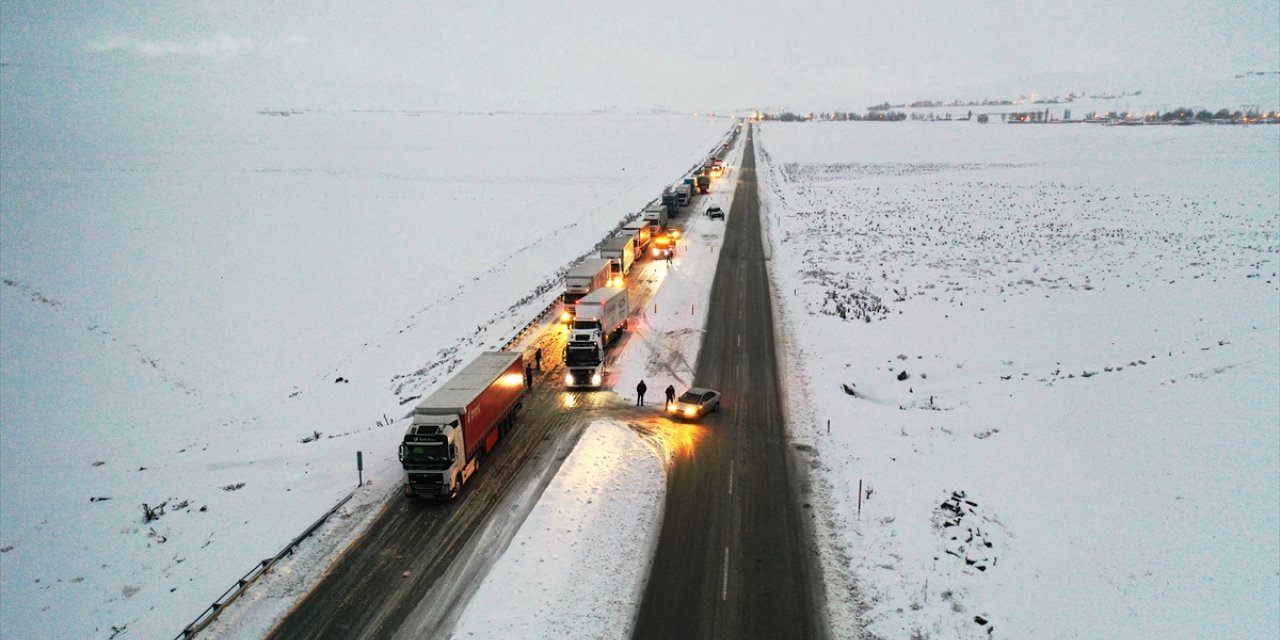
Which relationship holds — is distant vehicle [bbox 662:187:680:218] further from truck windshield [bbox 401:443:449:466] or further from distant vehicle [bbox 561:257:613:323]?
truck windshield [bbox 401:443:449:466]

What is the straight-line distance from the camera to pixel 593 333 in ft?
109

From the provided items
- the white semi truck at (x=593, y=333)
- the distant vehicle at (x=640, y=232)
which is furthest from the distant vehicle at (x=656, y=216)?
the white semi truck at (x=593, y=333)

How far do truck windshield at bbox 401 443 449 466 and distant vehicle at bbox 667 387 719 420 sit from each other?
10570mm

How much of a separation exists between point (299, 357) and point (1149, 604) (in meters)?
48.4

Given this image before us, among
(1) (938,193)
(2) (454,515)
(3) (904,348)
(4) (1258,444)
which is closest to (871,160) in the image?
(1) (938,193)

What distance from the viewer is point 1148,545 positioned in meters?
17.9

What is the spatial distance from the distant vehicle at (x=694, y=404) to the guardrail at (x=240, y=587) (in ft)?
44.6

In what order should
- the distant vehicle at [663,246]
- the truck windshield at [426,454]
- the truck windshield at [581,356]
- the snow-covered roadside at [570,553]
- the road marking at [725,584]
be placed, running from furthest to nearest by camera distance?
the distant vehicle at [663,246]
the truck windshield at [581,356]
the truck windshield at [426,454]
the road marking at [725,584]
the snow-covered roadside at [570,553]

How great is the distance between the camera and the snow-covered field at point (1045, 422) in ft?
55.0

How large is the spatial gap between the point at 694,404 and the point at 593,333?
7.47m

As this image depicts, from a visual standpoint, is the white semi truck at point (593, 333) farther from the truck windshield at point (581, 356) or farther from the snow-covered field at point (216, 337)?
the snow-covered field at point (216, 337)

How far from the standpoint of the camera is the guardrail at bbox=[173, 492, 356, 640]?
1622cm

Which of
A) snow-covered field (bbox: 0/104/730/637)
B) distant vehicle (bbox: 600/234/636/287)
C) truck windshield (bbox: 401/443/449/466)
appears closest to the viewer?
truck windshield (bbox: 401/443/449/466)

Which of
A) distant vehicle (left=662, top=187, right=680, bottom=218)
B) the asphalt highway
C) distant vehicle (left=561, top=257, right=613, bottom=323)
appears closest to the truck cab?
the asphalt highway
